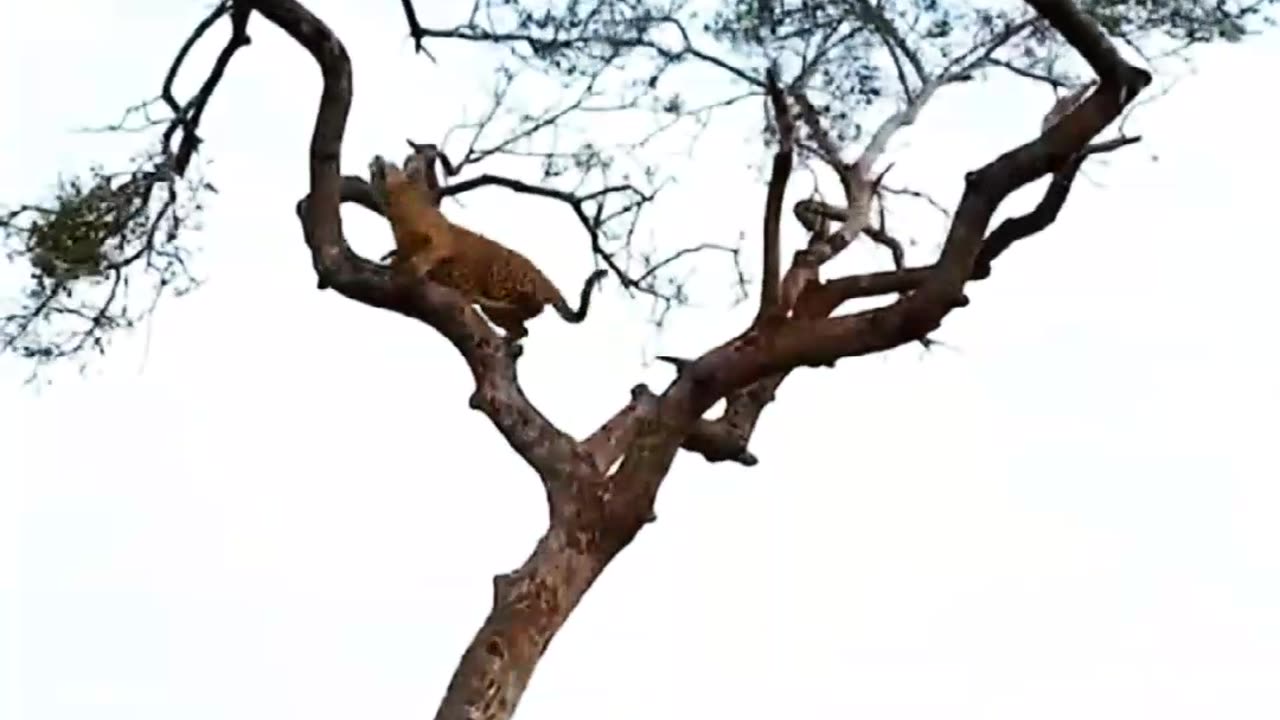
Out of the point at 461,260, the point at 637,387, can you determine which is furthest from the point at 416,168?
the point at 637,387

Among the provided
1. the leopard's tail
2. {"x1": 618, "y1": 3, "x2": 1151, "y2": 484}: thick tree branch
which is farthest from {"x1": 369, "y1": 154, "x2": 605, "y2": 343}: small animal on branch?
{"x1": 618, "y1": 3, "x2": 1151, "y2": 484}: thick tree branch

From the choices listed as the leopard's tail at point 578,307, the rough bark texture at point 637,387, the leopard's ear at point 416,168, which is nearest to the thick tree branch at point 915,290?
the rough bark texture at point 637,387

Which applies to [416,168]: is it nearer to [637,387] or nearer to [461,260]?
[461,260]

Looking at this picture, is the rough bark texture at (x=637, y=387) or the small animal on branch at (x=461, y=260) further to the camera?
the small animal on branch at (x=461, y=260)

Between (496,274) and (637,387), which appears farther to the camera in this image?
(496,274)

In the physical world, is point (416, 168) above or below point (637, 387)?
above

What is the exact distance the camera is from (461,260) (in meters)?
5.52

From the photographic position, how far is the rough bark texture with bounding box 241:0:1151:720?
15.7 feet

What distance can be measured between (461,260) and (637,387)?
55 centimetres

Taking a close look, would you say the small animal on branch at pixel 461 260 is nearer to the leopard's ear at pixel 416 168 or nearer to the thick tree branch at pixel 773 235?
the leopard's ear at pixel 416 168

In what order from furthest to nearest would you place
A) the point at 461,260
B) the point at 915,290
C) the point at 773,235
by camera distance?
the point at 461,260
the point at 773,235
the point at 915,290

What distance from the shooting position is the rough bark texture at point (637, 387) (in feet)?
15.7

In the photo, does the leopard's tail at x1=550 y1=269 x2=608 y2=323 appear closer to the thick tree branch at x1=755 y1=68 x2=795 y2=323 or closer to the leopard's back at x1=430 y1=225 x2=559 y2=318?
the leopard's back at x1=430 y1=225 x2=559 y2=318

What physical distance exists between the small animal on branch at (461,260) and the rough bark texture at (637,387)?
0.13 metres
